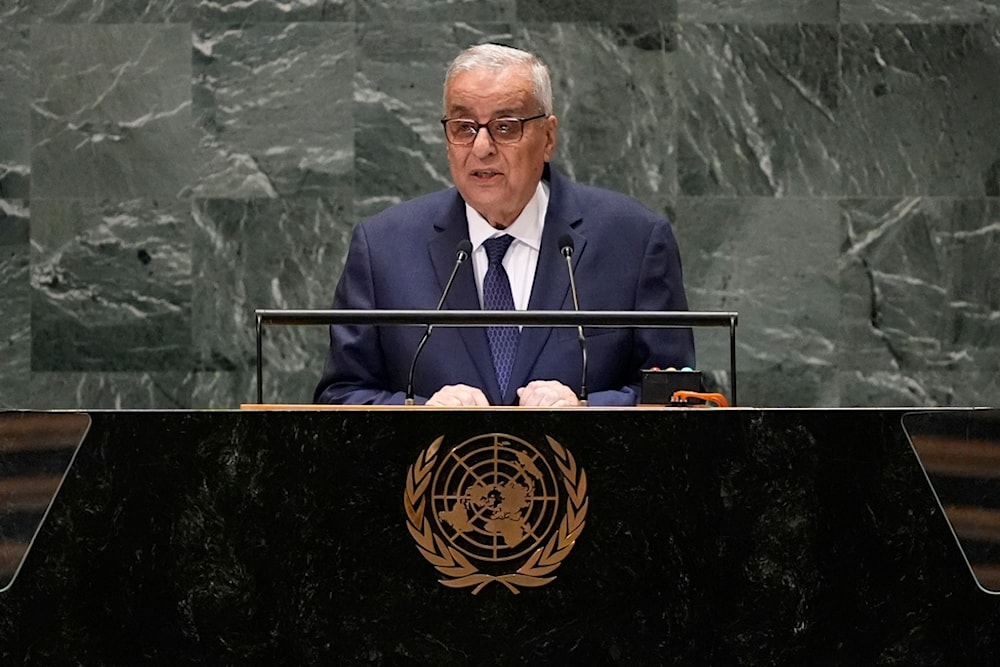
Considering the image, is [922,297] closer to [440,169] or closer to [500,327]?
[440,169]

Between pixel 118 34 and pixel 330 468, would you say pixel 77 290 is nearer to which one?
pixel 118 34

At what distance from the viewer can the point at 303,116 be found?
5469 mm

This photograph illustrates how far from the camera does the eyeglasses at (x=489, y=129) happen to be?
3646 millimetres

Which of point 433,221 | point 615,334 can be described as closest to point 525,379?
point 615,334

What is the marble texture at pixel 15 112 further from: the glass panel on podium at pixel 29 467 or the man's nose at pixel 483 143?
the glass panel on podium at pixel 29 467

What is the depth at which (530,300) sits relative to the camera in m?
3.60

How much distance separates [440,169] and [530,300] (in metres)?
2.00

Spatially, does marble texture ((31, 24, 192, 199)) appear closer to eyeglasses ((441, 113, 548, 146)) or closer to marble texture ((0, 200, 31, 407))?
marble texture ((0, 200, 31, 407))

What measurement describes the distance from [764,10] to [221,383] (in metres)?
2.46

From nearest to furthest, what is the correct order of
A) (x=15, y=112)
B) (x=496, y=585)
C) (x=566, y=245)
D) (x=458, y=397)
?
1. (x=496, y=585)
2. (x=458, y=397)
3. (x=566, y=245)
4. (x=15, y=112)

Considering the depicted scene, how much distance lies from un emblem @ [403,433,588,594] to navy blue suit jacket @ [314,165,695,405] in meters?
1.08

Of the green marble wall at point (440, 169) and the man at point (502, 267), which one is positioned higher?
the man at point (502, 267)

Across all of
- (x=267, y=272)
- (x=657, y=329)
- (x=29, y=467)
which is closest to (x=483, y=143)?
(x=657, y=329)

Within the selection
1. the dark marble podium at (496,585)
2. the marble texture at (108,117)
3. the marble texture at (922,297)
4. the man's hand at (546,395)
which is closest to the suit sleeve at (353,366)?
the man's hand at (546,395)
